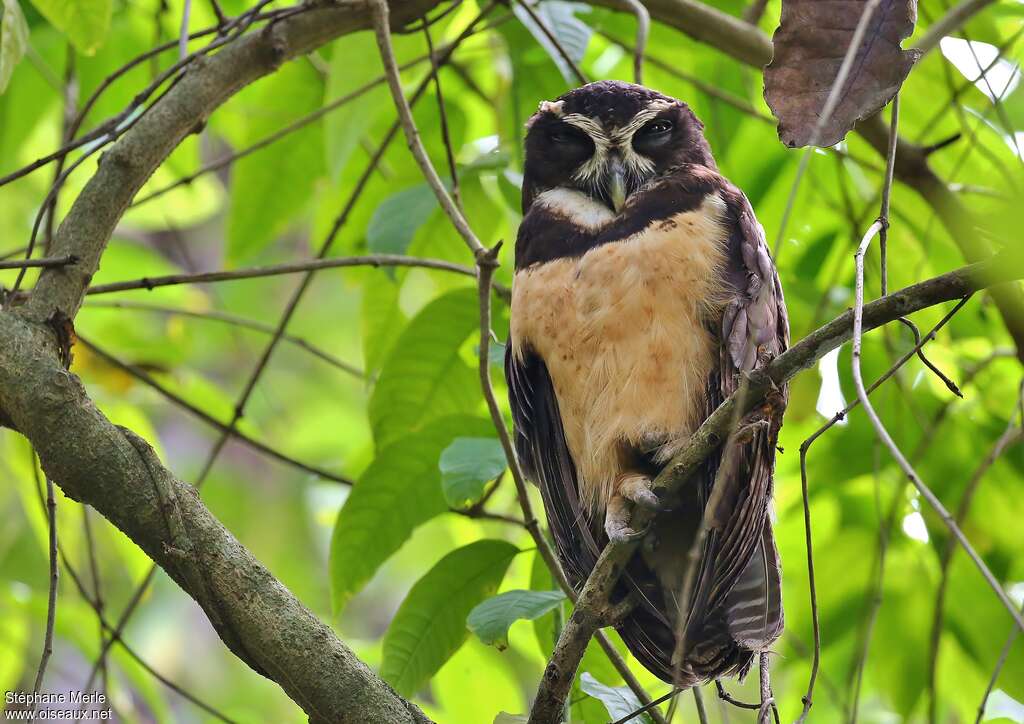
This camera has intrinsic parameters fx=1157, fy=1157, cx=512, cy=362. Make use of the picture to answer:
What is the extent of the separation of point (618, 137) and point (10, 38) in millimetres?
1348

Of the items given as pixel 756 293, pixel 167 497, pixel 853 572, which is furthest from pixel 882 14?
pixel 853 572

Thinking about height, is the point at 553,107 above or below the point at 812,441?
above

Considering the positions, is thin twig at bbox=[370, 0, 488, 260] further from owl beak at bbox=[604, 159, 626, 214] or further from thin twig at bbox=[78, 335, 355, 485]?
thin twig at bbox=[78, 335, 355, 485]

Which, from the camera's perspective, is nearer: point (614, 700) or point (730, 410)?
point (730, 410)

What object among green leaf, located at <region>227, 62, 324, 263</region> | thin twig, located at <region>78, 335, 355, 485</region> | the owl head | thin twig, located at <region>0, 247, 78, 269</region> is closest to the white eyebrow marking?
the owl head

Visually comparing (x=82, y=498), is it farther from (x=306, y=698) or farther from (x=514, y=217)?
(x=514, y=217)

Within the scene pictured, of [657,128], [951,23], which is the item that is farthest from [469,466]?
[951,23]

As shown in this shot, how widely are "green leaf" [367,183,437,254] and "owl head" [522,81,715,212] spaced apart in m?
0.42

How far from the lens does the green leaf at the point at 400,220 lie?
2.57 meters

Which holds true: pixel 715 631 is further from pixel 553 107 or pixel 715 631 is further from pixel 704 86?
pixel 704 86

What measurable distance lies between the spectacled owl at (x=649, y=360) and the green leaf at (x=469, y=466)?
0.93ft

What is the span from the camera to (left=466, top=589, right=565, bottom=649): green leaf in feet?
6.75

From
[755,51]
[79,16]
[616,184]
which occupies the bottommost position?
[616,184]

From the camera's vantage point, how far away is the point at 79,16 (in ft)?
7.93
